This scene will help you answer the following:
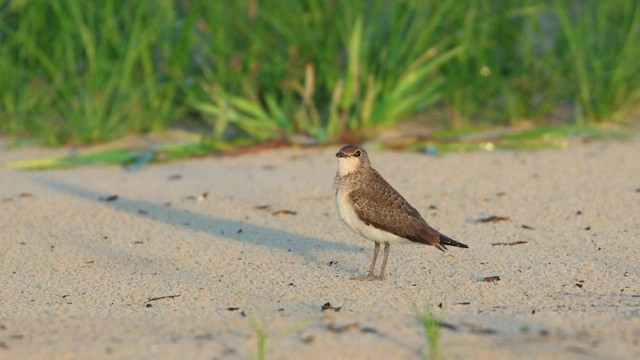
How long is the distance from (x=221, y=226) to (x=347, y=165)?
1073 mm

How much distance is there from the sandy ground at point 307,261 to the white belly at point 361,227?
180 millimetres

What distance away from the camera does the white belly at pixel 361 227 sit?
15.9ft

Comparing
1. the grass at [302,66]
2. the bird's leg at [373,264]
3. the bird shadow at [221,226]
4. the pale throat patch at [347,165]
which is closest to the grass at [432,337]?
the bird's leg at [373,264]

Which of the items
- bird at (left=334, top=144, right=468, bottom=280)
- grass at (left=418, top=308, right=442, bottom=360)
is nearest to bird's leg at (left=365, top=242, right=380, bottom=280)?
bird at (left=334, top=144, right=468, bottom=280)

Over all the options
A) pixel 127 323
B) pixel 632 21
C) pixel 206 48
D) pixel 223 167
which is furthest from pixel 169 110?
pixel 127 323

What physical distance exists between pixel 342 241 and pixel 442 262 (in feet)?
2.21

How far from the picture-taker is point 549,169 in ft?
22.7

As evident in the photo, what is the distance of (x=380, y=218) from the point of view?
4.84 meters

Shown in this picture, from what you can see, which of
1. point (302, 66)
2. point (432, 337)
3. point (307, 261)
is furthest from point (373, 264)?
point (302, 66)

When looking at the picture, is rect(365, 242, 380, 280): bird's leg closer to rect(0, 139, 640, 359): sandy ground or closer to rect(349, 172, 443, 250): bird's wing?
rect(0, 139, 640, 359): sandy ground

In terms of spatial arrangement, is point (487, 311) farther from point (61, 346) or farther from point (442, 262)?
point (61, 346)

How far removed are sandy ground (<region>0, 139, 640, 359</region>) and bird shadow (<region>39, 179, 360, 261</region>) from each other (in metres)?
0.02

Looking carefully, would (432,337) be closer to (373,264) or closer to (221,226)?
(373,264)

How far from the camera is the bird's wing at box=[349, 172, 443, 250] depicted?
4.84 meters
